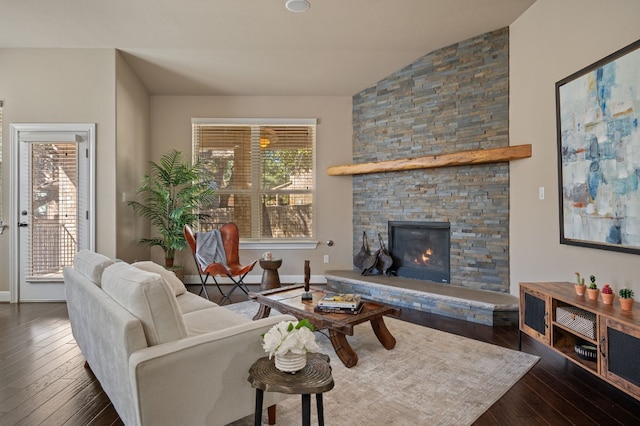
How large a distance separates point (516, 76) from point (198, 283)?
15.6ft

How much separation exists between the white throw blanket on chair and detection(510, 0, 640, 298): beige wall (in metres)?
3.30

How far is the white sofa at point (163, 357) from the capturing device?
1387mm

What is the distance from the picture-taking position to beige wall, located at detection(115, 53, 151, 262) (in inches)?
166

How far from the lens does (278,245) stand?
5.27 m

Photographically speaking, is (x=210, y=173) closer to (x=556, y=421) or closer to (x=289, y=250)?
(x=289, y=250)

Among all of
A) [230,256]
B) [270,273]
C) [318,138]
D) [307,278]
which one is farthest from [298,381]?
[318,138]

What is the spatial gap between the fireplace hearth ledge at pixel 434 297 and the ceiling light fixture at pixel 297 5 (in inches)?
119

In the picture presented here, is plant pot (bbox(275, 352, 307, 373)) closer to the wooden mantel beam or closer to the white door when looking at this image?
the wooden mantel beam

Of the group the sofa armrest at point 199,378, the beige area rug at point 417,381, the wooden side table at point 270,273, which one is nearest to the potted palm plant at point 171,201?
the wooden side table at point 270,273

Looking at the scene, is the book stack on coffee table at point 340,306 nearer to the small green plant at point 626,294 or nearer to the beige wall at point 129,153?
the small green plant at point 626,294

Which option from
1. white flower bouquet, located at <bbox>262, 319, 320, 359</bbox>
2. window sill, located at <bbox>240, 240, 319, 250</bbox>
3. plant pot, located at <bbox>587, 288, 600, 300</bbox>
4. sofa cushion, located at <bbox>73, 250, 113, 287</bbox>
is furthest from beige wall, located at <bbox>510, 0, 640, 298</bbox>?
sofa cushion, located at <bbox>73, 250, 113, 287</bbox>

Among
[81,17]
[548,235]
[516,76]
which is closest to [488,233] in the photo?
[548,235]

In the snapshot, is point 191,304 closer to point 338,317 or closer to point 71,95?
point 338,317

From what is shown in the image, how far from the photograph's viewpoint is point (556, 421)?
1860 millimetres
